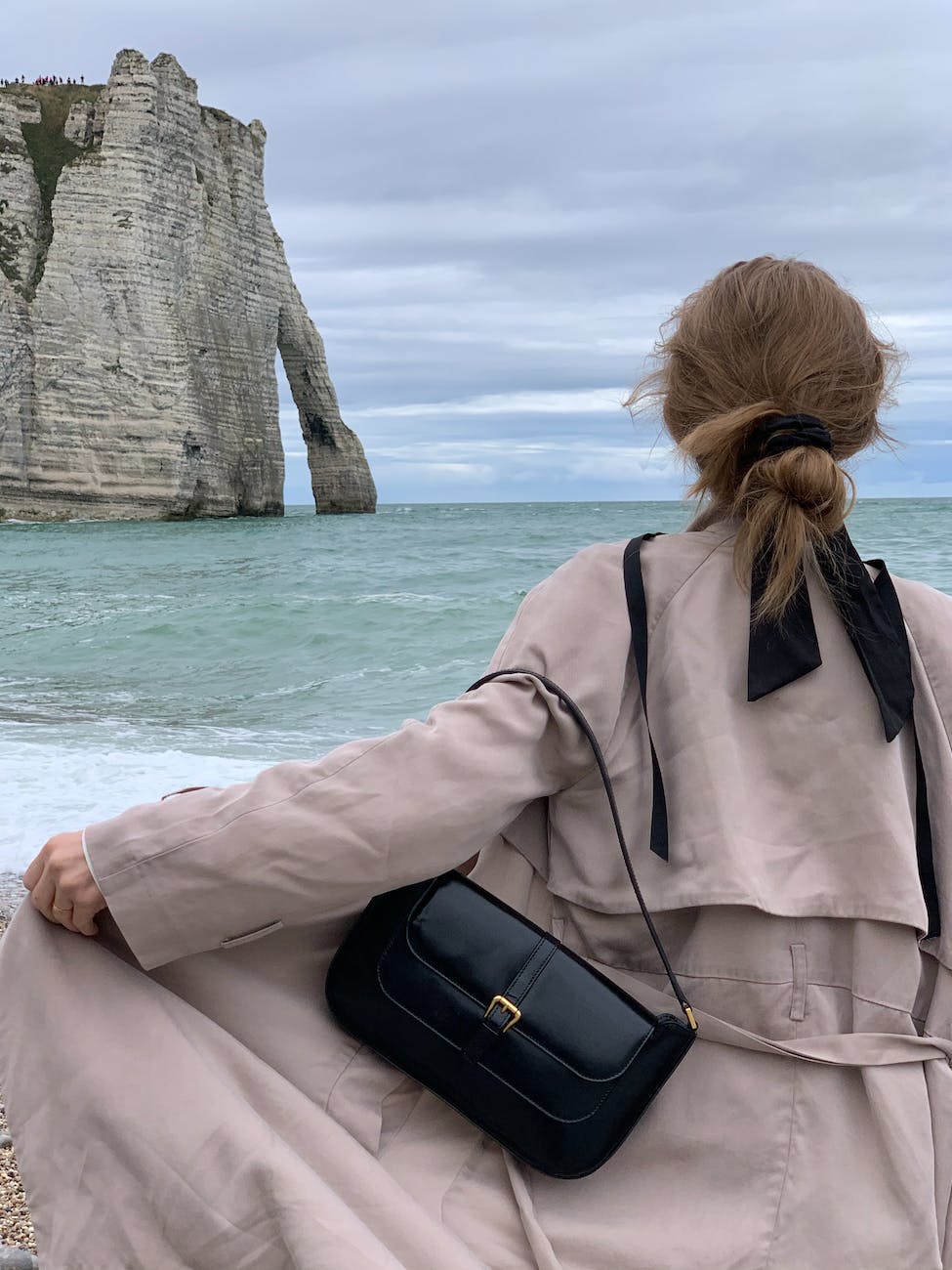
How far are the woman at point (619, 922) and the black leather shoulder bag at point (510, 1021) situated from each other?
0.17 ft

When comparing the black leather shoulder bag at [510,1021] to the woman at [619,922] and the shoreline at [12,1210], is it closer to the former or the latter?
the woman at [619,922]

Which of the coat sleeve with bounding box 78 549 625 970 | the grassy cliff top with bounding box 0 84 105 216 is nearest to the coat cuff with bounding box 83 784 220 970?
the coat sleeve with bounding box 78 549 625 970

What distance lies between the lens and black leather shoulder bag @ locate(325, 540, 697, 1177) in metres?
1.26

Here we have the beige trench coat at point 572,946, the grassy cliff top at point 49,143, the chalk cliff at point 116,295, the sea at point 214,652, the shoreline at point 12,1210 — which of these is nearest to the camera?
the beige trench coat at point 572,946

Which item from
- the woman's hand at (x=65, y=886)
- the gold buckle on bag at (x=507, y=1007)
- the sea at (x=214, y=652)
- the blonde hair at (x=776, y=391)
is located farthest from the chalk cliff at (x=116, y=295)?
the gold buckle on bag at (x=507, y=1007)

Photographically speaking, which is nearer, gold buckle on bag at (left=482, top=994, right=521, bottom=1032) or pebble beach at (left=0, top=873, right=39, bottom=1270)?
gold buckle on bag at (left=482, top=994, right=521, bottom=1032)

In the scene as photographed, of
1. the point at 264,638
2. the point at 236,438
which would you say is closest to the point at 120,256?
the point at 236,438

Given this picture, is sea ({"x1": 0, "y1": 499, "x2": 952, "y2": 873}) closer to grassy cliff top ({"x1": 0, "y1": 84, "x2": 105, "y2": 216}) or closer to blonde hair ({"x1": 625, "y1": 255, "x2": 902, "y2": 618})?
blonde hair ({"x1": 625, "y1": 255, "x2": 902, "y2": 618})

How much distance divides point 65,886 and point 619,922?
585 millimetres

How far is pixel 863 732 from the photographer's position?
4.39 ft

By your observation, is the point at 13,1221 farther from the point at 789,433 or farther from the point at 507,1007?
the point at 789,433

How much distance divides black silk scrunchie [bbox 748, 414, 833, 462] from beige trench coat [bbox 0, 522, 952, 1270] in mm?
177

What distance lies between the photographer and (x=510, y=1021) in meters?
1.26

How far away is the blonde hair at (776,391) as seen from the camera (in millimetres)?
1375
